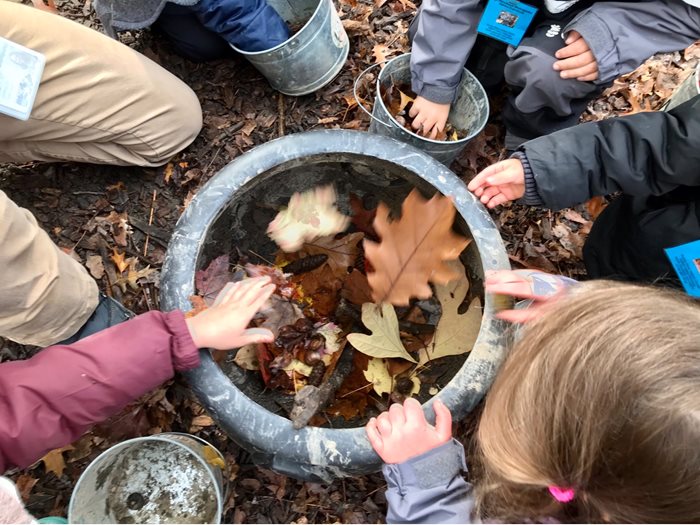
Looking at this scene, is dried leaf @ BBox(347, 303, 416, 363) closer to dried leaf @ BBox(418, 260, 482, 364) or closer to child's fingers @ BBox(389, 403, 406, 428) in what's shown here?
dried leaf @ BBox(418, 260, 482, 364)

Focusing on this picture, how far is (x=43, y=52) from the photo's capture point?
4.56 ft

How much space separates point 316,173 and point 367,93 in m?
0.79

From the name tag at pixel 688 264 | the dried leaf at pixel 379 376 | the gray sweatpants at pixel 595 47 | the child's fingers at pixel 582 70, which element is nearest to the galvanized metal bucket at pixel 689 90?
the gray sweatpants at pixel 595 47

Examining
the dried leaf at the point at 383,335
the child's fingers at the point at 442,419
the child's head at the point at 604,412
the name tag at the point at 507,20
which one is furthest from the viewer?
the name tag at the point at 507,20

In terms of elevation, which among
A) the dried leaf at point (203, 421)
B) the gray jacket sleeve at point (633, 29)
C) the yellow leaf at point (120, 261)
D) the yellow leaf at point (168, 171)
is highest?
the gray jacket sleeve at point (633, 29)

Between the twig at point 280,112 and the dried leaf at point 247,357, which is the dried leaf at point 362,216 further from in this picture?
the twig at point 280,112

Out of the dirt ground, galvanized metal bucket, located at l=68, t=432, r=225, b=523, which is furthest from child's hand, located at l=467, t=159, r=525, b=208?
galvanized metal bucket, located at l=68, t=432, r=225, b=523

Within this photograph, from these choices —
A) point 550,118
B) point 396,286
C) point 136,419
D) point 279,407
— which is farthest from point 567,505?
point 550,118

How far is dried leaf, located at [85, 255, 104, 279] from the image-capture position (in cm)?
163

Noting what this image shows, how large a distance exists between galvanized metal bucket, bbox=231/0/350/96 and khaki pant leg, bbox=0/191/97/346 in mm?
786

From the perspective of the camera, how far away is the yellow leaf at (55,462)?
1.41m

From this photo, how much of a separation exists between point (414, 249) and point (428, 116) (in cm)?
71

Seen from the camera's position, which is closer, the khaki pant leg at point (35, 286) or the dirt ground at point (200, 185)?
the khaki pant leg at point (35, 286)

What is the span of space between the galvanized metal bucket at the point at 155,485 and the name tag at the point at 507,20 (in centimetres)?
145
